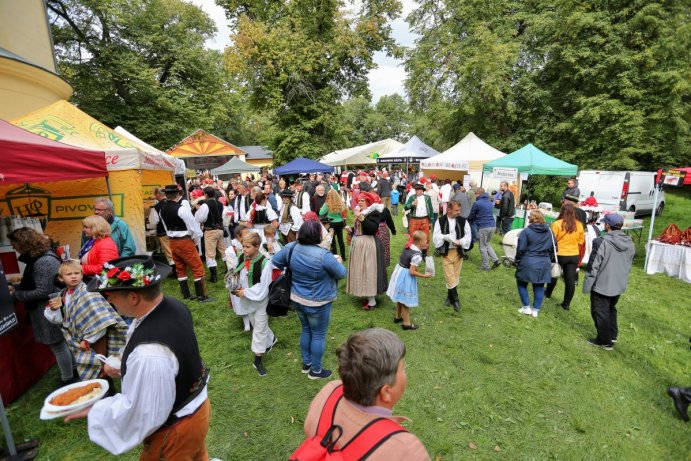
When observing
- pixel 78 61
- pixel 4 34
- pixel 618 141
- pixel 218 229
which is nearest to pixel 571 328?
pixel 218 229

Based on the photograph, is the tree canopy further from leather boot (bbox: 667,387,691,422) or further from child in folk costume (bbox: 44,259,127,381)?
child in folk costume (bbox: 44,259,127,381)

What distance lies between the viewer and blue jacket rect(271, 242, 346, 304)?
359cm

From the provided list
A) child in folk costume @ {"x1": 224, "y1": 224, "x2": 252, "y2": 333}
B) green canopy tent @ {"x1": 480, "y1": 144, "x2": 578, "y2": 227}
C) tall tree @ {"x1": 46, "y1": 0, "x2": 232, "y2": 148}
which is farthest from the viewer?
tall tree @ {"x1": 46, "y1": 0, "x2": 232, "y2": 148}

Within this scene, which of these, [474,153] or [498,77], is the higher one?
[498,77]

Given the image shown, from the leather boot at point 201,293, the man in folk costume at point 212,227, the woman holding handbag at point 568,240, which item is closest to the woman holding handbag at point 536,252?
the woman holding handbag at point 568,240

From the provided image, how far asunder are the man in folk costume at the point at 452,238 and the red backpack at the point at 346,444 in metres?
4.60

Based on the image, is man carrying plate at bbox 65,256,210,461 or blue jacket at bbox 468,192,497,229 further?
blue jacket at bbox 468,192,497,229

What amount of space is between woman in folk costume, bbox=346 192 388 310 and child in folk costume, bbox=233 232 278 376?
198 centimetres

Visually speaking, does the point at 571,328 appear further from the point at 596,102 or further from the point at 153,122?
the point at 153,122

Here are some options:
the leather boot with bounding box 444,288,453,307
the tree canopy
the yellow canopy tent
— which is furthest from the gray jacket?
the tree canopy

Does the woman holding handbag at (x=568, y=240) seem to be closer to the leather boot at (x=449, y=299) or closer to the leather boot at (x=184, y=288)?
the leather boot at (x=449, y=299)

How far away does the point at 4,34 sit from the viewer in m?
7.14

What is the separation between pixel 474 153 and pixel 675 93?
8590 millimetres

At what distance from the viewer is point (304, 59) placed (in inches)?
762
